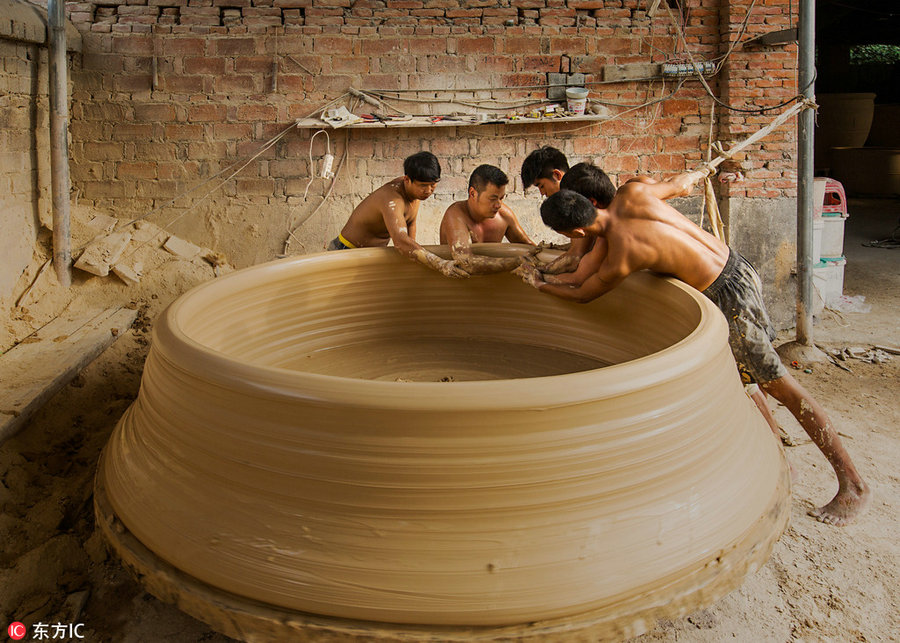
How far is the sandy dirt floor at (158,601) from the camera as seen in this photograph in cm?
216

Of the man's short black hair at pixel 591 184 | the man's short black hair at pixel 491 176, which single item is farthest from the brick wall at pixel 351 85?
the man's short black hair at pixel 591 184

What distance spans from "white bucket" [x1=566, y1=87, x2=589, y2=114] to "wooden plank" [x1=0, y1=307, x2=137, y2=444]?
3170mm

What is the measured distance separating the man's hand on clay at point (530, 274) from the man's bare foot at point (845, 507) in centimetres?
140

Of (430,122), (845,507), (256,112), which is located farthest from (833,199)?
(256,112)

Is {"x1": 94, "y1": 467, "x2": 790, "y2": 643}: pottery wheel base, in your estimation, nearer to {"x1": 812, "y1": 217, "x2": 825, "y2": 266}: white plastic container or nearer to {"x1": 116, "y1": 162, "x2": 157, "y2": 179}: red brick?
{"x1": 116, "y1": 162, "x2": 157, "y2": 179}: red brick

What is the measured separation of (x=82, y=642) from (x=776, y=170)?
492 cm

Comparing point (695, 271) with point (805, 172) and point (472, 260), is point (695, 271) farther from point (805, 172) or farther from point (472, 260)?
point (805, 172)

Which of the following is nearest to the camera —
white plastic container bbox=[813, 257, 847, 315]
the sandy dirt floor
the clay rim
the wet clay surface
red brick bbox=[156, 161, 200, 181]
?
the clay rim

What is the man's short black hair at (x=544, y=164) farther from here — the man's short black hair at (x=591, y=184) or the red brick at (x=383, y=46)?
the red brick at (x=383, y=46)

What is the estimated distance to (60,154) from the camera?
4.66 metres

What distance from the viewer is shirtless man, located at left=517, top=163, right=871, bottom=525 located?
8.95ft

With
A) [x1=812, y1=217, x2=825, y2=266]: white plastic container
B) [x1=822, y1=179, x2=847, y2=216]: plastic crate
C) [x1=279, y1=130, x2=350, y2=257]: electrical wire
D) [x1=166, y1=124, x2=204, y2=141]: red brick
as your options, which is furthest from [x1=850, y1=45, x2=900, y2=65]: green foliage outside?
[x1=166, y1=124, x2=204, y2=141]: red brick

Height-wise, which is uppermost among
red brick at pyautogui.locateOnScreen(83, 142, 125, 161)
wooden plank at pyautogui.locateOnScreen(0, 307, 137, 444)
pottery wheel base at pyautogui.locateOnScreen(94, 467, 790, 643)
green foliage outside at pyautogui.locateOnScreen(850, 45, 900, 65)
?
green foliage outside at pyautogui.locateOnScreen(850, 45, 900, 65)

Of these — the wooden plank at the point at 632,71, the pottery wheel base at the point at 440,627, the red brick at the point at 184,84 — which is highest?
the wooden plank at the point at 632,71
